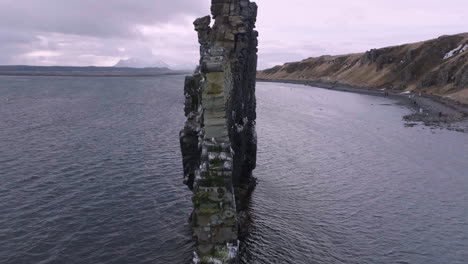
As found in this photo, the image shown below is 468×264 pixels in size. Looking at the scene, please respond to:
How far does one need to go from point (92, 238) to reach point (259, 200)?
75.6ft

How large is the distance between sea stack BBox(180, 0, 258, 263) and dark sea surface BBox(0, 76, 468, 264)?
6375 millimetres

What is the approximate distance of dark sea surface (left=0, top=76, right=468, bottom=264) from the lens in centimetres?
3872

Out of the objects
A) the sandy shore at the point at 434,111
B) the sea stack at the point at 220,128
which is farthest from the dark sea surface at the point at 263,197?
the sandy shore at the point at 434,111

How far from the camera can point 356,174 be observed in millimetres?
63750

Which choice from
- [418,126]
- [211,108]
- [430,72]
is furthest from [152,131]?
[430,72]

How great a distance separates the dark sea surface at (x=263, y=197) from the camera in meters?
38.7

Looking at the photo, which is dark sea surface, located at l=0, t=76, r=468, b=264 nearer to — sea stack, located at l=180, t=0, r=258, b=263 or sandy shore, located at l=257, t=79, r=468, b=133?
sea stack, located at l=180, t=0, r=258, b=263

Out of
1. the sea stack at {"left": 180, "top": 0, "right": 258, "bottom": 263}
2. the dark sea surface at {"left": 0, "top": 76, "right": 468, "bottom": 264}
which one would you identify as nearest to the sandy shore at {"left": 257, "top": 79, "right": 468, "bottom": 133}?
the dark sea surface at {"left": 0, "top": 76, "right": 468, "bottom": 264}

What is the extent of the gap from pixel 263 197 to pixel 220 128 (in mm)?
24925

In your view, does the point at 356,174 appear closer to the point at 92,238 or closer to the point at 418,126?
the point at 92,238

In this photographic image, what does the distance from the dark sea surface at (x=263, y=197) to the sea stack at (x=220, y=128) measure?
251 inches

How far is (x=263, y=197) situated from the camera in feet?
172

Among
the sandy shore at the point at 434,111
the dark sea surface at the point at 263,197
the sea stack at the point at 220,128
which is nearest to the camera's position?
the sea stack at the point at 220,128

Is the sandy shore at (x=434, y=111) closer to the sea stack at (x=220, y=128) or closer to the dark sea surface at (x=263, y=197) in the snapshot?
the dark sea surface at (x=263, y=197)
